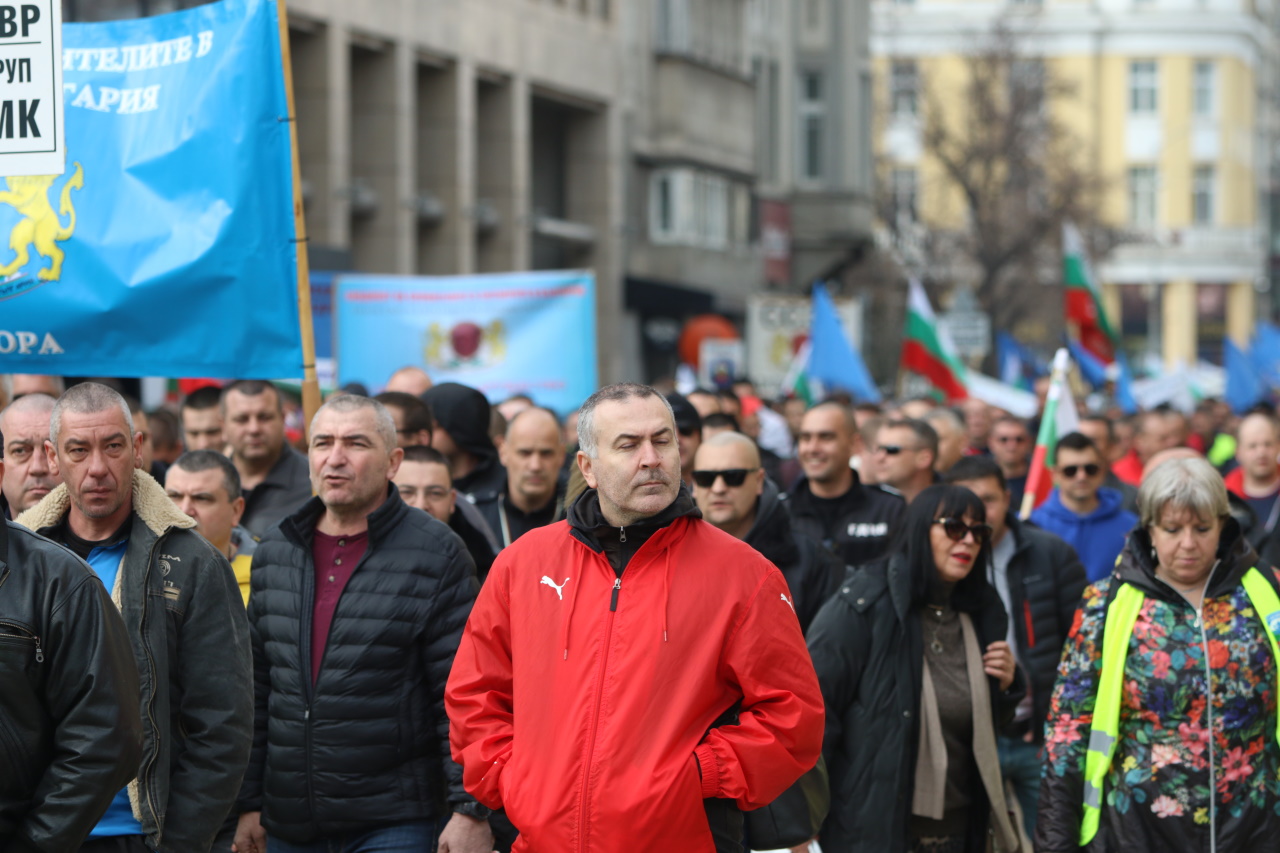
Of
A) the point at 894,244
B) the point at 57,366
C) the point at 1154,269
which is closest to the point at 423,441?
the point at 57,366

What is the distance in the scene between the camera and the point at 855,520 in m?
8.81

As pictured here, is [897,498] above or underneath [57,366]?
underneath

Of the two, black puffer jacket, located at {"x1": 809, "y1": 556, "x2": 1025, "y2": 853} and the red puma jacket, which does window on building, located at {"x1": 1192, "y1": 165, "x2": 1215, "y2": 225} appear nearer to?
black puffer jacket, located at {"x1": 809, "y1": 556, "x2": 1025, "y2": 853}

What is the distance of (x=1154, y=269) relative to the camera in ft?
269

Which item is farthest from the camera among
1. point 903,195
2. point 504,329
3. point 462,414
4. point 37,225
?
point 903,195

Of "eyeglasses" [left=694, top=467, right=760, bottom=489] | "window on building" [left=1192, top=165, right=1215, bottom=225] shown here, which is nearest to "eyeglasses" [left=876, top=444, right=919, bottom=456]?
"eyeglasses" [left=694, top=467, right=760, bottom=489]

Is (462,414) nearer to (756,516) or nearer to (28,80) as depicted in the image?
(756,516)

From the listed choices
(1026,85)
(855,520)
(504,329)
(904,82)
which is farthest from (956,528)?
(904,82)

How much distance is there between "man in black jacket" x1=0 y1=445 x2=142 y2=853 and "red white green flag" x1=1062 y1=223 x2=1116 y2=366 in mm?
16695

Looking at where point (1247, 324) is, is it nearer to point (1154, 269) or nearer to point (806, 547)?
point (1154, 269)

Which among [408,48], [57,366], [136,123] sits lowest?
[57,366]

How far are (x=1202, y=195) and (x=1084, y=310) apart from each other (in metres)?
65.8

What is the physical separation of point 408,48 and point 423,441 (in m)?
20.3

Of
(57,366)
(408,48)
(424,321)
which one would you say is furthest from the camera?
(408,48)
